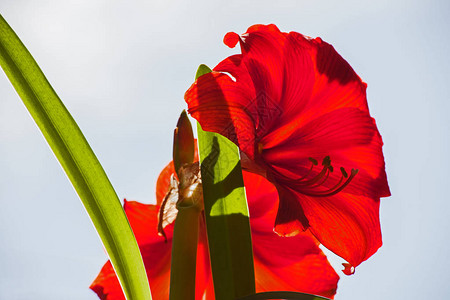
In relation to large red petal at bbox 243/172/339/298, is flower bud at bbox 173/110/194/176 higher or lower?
higher

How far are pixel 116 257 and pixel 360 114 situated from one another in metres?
0.30

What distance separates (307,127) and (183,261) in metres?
0.21

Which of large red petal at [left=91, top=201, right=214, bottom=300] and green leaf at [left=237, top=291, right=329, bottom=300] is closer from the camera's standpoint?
green leaf at [left=237, top=291, right=329, bottom=300]

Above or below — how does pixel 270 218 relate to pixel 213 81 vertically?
below

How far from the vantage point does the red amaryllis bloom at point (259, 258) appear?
49 cm

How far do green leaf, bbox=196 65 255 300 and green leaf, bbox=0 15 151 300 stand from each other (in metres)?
0.08

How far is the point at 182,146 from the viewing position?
1.42ft

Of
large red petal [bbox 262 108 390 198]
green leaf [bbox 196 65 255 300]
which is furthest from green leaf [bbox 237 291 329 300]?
large red petal [bbox 262 108 390 198]

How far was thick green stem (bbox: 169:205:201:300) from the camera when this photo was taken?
0.39 m

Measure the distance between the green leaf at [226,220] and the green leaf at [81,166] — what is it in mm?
83

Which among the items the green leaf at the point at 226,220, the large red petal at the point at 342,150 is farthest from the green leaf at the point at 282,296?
the large red petal at the point at 342,150

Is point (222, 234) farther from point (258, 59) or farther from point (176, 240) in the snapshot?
point (258, 59)

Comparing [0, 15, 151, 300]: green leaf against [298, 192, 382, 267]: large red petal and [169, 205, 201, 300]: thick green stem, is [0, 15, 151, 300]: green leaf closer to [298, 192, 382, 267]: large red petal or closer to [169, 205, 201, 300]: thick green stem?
[169, 205, 201, 300]: thick green stem

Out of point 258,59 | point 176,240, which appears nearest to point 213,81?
point 258,59
